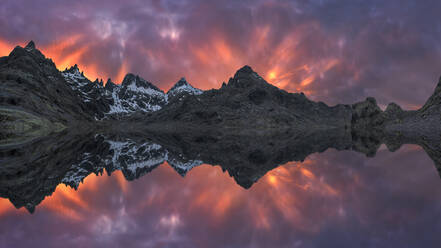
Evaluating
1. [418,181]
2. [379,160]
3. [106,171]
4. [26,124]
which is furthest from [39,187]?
[26,124]

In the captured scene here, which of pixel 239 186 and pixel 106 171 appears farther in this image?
pixel 106 171

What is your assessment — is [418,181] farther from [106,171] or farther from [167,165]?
[106,171]

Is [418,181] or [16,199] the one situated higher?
[418,181]

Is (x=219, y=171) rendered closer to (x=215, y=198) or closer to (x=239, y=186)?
(x=239, y=186)

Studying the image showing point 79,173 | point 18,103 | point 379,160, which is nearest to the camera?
point 79,173

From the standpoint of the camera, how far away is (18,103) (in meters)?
156

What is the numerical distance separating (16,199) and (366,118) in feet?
711

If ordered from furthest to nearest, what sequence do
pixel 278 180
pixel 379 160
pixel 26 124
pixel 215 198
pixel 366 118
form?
pixel 366 118 → pixel 26 124 → pixel 379 160 → pixel 278 180 → pixel 215 198

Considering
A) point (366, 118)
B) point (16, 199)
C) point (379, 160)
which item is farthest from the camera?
point (366, 118)

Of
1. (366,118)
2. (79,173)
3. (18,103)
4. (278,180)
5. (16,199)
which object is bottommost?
(16,199)

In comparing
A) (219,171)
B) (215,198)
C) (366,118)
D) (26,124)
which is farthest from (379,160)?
(366,118)

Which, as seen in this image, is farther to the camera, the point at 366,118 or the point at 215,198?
the point at 366,118

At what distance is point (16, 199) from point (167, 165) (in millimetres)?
16778

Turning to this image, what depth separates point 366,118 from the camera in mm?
189000
